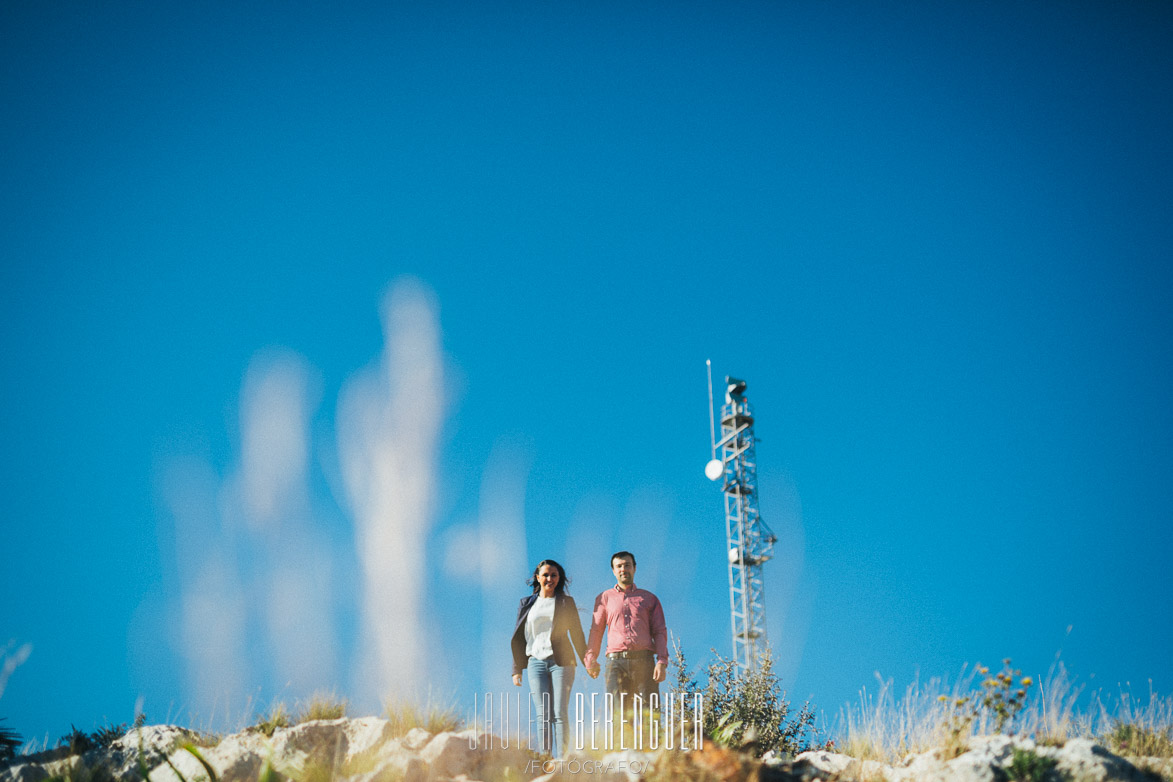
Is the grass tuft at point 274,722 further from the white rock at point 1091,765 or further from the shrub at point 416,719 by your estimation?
the white rock at point 1091,765

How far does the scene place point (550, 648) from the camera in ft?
23.6

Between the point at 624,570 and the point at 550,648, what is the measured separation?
3.60ft

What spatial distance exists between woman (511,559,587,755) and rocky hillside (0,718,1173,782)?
17.0 inches

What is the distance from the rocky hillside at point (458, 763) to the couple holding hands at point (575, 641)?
60 cm

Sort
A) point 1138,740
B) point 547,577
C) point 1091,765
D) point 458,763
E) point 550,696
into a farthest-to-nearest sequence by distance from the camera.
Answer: point 547,577, point 1138,740, point 550,696, point 458,763, point 1091,765

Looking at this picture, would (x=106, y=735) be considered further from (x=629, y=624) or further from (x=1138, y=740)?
(x=1138, y=740)

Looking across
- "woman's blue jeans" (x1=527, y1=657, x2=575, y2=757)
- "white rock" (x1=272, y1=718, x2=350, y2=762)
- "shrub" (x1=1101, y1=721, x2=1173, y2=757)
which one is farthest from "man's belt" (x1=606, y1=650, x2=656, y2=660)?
"shrub" (x1=1101, y1=721, x2=1173, y2=757)

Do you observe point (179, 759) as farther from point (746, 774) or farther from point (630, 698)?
point (746, 774)

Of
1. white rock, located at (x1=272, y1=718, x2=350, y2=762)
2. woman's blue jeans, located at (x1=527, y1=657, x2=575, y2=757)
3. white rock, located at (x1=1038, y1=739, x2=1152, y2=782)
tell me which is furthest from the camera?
woman's blue jeans, located at (x1=527, y1=657, x2=575, y2=757)

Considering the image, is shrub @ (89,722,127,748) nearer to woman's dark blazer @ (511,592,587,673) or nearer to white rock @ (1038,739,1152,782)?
woman's dark blazer @ (511,592,587,673)

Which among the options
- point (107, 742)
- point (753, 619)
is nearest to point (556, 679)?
point (107, 742)

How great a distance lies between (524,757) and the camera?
270 inches

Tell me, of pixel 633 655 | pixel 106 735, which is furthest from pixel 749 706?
pixel 106 735

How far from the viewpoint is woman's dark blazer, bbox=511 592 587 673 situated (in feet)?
23.8
